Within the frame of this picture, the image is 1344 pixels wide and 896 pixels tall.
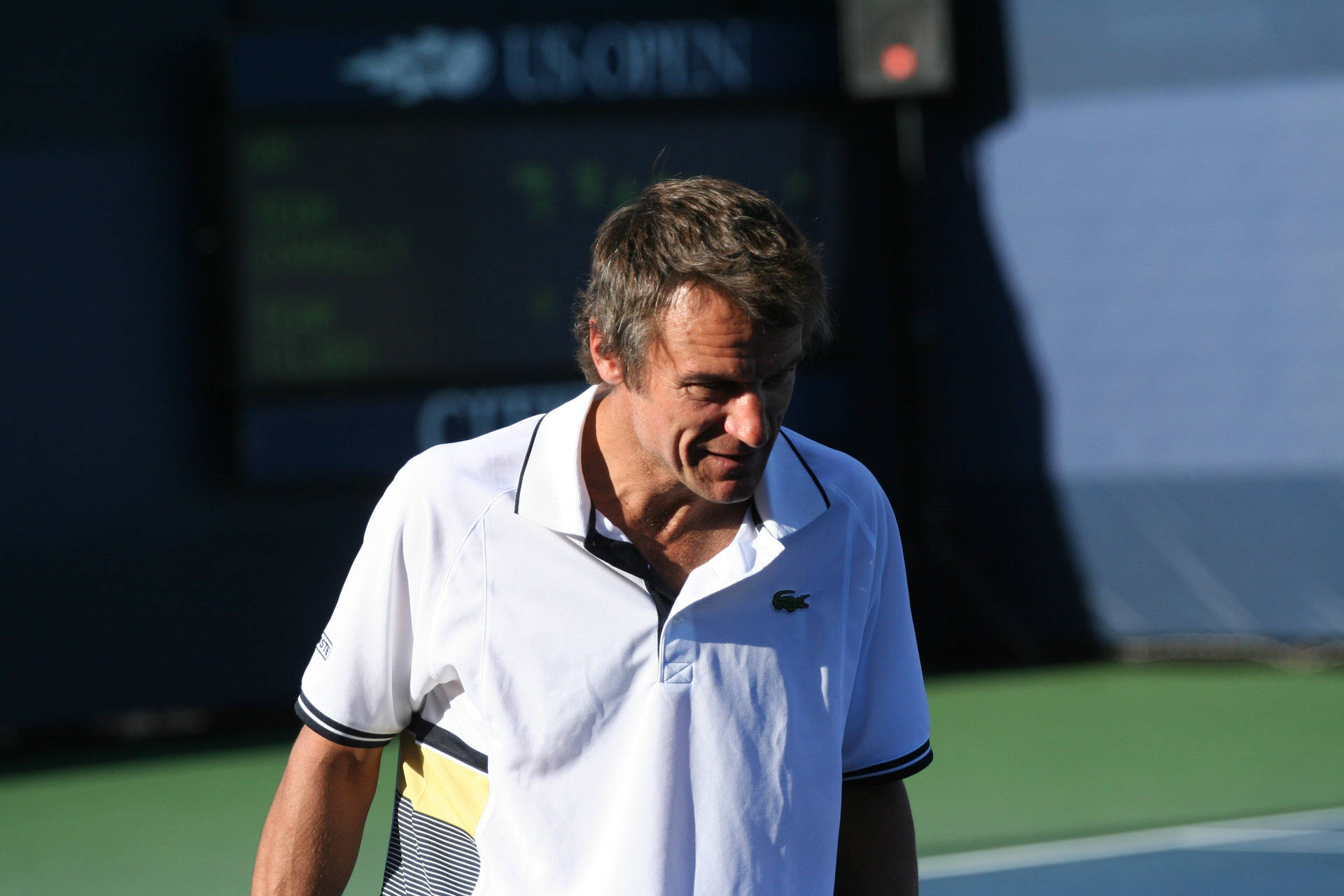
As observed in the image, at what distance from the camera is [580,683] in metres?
1.69

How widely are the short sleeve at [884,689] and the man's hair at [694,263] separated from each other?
0.30 meters

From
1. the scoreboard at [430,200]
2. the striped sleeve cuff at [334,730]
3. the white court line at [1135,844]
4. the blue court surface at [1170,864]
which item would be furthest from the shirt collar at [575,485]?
the scoreboard at [430,200]

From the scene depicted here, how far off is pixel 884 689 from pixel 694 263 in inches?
23.4

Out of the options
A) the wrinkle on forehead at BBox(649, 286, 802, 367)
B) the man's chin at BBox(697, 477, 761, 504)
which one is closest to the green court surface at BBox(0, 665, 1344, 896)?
the man's chin at BBox(697, 477, 761, 504)

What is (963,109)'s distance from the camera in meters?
7.29

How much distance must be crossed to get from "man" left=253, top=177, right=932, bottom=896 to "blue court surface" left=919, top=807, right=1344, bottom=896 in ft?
9.12

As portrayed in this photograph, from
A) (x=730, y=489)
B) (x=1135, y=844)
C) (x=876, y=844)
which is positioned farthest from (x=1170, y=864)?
(x=730, y=489)

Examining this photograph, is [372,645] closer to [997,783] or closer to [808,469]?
[808,469]

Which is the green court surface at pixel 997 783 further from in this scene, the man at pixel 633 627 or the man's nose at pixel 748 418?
the man's nose at pixel 748 418

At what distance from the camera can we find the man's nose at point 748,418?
67.3 inches

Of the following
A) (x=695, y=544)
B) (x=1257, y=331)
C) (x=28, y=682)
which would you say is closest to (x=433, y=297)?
(x=28, y=682)

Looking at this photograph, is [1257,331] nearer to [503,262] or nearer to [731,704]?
[503,262]

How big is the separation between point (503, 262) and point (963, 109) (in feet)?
7.92

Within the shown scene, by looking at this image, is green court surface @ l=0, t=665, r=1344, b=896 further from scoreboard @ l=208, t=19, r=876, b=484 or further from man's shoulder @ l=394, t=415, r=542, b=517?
man's shoulder @ l=394, t=415, r=542, b=517
